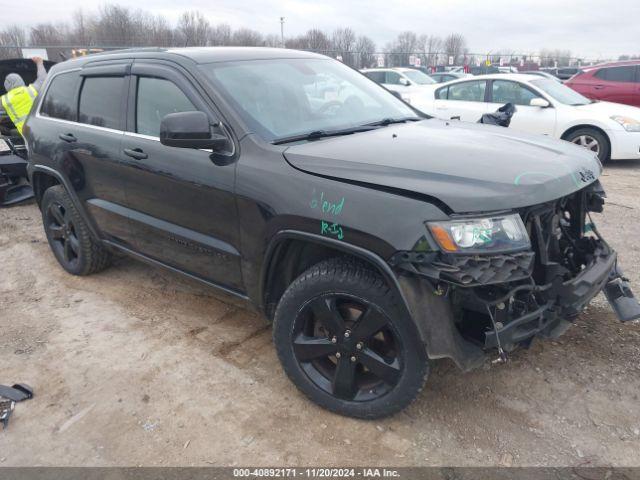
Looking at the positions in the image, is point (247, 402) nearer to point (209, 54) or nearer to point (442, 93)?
point (209, 54)

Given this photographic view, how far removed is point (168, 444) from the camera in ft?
8.30

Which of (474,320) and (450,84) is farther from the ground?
(450,84)

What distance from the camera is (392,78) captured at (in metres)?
14.4

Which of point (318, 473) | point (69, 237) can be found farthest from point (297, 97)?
point (69, 237)

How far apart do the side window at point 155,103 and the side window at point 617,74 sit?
11.0m

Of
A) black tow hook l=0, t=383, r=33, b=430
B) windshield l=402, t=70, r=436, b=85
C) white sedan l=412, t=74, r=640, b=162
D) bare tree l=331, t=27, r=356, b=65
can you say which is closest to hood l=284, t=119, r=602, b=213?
black tow hook l=0, t=383, r=33, b=430

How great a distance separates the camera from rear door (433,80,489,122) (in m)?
9.02

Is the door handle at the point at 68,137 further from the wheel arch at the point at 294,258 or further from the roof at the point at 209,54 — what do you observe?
the wheel arch at the point at 294,258

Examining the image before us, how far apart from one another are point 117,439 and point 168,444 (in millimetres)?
273

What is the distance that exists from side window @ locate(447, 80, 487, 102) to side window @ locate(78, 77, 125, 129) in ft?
23.3

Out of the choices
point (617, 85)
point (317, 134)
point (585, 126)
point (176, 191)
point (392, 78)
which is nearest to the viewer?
point (317, 134)

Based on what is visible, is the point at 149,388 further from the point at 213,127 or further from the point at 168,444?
the point at 213,127

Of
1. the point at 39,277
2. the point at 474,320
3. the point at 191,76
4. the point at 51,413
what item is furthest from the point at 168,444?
the point at 39,277

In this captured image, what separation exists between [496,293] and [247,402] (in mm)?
1465
